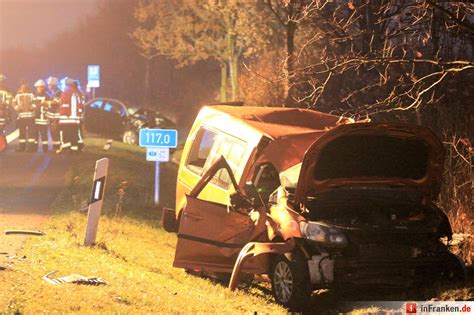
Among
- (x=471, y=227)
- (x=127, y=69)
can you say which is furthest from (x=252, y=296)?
(x=127, y=69)

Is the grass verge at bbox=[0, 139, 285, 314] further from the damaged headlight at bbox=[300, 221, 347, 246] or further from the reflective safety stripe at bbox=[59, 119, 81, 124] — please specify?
the reflective safety stripe at bbox=[59, 119, 81, 124]

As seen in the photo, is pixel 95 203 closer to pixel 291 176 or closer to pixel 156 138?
pixel 291 176

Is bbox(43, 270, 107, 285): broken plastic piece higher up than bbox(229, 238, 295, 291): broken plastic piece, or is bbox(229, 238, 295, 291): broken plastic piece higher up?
bbox(229, 238, 295, 291): broken plastic piece

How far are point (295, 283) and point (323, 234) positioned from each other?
0.58 meters

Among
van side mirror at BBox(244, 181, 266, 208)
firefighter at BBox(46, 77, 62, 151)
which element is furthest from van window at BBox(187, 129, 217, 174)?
firefighter at BBox(46, 77, 62, 151)

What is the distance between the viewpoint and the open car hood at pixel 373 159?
8.88 meters

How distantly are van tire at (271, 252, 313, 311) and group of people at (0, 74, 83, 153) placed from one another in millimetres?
15056

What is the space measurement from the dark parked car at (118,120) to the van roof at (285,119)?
21.7m

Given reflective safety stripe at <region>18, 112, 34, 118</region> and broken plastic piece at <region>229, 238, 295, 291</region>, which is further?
reflective safety stripe at <region>18, 112, 34, 118</region>

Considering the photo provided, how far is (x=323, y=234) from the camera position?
8648 mm

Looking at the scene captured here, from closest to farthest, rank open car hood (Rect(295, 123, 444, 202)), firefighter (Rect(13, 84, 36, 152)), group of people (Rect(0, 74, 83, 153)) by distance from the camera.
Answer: open car hood (Rect(295, 123, 444, 202)) → group of people (Rect(0, 74, 83, 153)) → firefighter (Rect(13, 84, 36, 152))

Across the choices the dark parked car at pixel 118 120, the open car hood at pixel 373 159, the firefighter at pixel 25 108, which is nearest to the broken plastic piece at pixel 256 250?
the open car hood at pixel 373 159

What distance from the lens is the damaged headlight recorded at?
861 cm

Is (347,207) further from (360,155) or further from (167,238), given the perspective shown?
(167,238)
